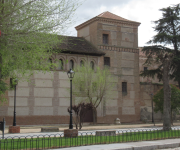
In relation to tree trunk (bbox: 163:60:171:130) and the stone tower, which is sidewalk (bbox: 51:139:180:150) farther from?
the stone tower

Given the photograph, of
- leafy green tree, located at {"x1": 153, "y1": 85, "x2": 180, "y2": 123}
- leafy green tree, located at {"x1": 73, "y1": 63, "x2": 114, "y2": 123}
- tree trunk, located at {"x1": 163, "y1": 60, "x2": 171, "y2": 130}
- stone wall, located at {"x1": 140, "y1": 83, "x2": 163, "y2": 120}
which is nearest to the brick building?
stone wall, located at {"x1": 140, "y1": 83, "x2": 163, "y2": 120}

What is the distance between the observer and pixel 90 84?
2581 cm

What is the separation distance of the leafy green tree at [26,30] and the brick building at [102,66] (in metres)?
13.9

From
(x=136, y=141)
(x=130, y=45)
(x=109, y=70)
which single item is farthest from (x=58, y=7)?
(x=130, y=45)

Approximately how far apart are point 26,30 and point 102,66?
1818 centimetres

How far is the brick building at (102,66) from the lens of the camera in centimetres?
2478

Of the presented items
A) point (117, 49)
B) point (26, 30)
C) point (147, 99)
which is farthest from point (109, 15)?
point (26, 30)

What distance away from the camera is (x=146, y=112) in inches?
1198

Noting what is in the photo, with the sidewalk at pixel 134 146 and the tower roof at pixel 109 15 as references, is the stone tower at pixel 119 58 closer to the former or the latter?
the tower roof at pixel 109 15

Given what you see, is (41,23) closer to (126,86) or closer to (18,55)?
(18,55)

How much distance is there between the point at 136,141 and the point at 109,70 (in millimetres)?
17552

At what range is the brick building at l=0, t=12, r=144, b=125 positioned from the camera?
24781mm

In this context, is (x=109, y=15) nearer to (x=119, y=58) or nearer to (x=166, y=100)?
(x=119, y=58)

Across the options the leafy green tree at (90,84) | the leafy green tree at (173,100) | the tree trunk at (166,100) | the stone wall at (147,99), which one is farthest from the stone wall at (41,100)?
the tree trunk at (166,100)
